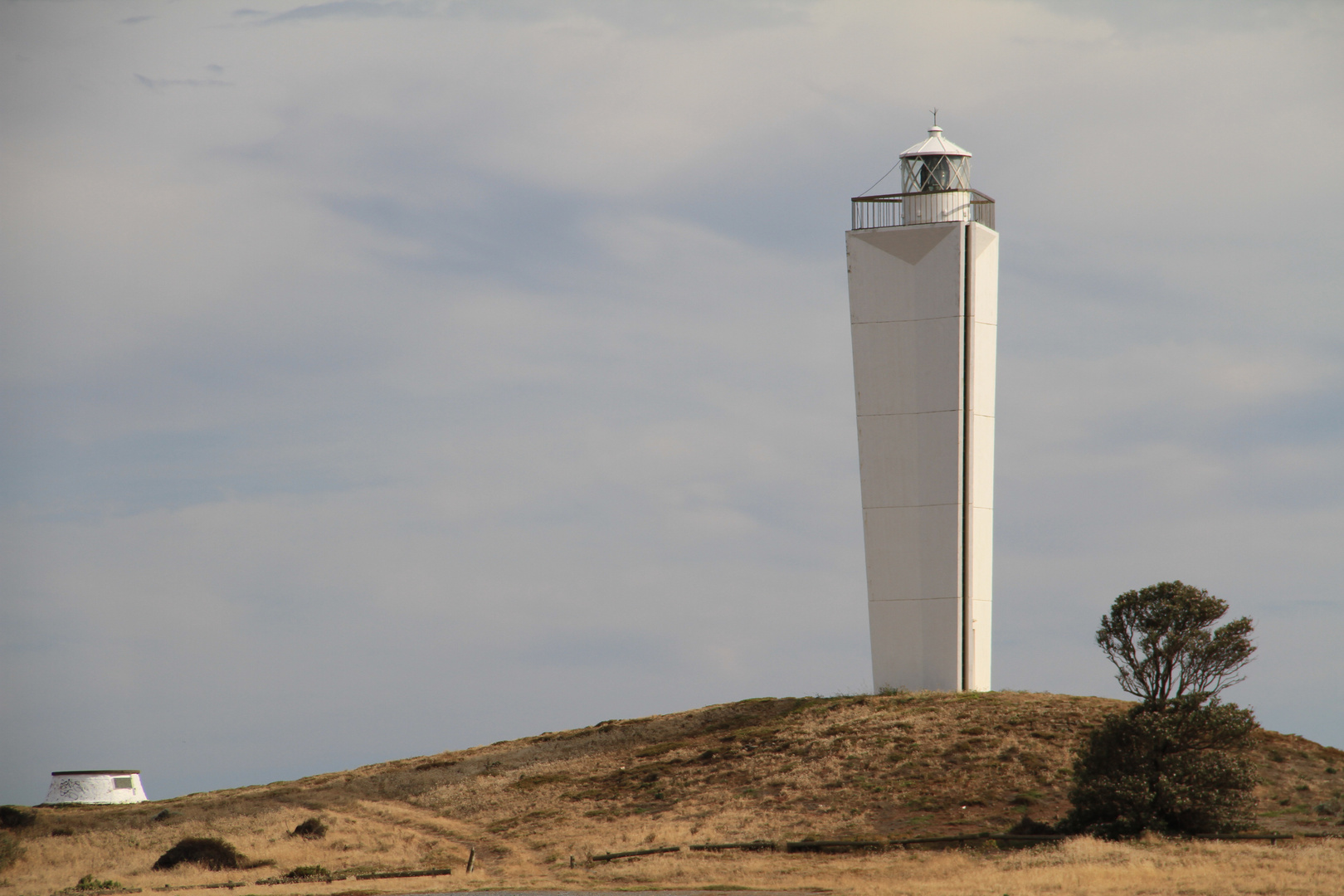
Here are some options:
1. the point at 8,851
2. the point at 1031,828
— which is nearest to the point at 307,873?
the point at 8,851

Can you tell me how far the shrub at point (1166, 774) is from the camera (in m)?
31.5

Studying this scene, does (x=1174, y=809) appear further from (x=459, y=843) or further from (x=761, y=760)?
(x=459, y=843)

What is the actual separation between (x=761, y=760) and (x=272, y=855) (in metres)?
15.9

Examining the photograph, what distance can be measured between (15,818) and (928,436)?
35.7 m

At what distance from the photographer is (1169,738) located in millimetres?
32906

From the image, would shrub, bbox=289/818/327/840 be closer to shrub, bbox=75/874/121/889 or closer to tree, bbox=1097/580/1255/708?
shrub, bbox=75/874/121/889

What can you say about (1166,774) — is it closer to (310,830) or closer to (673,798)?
(673,798)

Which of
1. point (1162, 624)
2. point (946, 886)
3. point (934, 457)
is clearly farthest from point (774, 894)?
Answer: point (934, 457)

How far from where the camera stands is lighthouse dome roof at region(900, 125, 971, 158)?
47.8 metres

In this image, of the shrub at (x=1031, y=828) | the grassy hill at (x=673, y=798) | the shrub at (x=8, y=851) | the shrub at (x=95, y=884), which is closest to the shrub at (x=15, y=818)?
the grassy hill at (x=673, y=798)

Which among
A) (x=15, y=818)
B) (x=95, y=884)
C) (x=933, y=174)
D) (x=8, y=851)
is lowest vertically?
(x=95, y=884)

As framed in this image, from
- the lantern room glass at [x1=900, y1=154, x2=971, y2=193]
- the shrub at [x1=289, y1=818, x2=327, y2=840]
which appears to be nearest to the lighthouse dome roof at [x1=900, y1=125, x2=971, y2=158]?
the lantern room glass at [x1=900, y1=154, x2=971, y2=193]

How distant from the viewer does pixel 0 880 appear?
125 ft

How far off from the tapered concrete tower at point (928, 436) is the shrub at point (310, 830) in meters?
19.9
